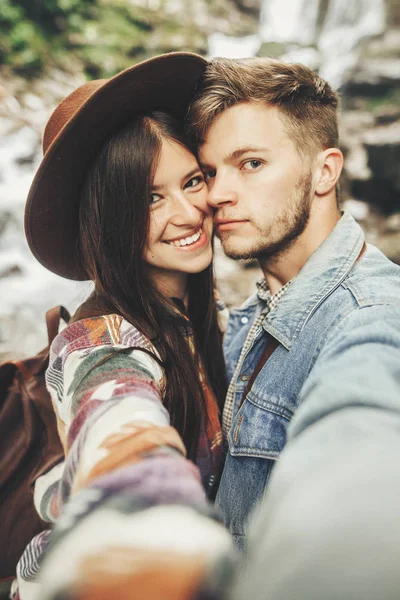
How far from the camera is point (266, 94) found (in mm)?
1904

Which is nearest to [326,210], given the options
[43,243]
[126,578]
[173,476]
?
[43,243]

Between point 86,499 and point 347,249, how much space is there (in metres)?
1.40

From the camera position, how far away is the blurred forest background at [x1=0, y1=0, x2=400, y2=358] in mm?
6176

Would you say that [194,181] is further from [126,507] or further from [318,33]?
[318,33]

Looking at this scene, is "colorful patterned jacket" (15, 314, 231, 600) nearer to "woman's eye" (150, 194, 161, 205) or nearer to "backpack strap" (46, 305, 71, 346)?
"backpack strap" (46, 305, 71, 346)

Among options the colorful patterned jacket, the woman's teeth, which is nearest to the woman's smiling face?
the woman's teeth

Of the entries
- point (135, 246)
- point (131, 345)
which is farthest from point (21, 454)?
point (135, 246)

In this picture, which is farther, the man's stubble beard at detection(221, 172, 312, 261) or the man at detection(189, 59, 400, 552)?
the man's stubble beard at detection(221, 172, 312, 261)

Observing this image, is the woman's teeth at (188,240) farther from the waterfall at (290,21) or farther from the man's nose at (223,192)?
the waterfall at (290,21)

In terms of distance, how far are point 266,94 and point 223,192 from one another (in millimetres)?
475

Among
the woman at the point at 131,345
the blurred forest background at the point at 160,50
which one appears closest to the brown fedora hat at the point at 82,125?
the woman at the point at 131,345

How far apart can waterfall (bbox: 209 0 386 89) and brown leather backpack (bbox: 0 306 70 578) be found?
10.7 metres

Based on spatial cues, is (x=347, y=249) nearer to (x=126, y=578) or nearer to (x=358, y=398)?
(x=358, y=398)

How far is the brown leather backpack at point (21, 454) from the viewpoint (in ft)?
5.73
